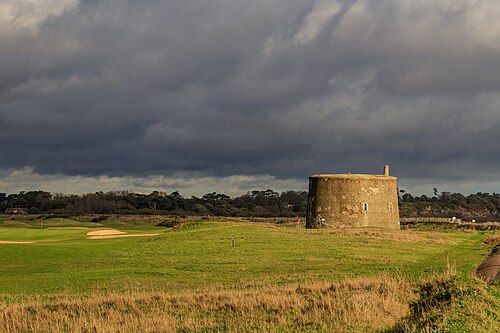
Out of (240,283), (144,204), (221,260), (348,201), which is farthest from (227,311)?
(144,204)

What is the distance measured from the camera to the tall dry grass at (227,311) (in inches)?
595

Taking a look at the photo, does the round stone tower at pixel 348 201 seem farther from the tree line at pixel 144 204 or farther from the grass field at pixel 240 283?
the tree line at pixel 144 204

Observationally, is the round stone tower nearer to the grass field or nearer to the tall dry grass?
the grass field

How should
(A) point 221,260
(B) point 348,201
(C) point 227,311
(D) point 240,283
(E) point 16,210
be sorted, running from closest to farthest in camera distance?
(C) point 227,311
(D) point 240,283
(A) point 221,260
(B) point 348,201
(E) point 16,210

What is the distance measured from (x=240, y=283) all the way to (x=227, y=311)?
5.15 m

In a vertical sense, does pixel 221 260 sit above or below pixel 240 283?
above

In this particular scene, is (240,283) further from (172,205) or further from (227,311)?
(172,205)

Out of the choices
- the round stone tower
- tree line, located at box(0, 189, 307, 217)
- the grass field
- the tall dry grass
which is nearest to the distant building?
tree line, located at box(0, 189, 307, 217)

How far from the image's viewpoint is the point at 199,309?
16984 mm

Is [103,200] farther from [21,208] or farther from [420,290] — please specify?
[420,290]

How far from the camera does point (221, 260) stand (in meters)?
28.8

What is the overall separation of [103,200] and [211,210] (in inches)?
1085

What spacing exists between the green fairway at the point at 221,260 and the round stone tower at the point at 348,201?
9935 millimetres

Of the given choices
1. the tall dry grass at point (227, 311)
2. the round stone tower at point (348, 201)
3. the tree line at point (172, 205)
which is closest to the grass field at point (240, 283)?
the tall dry grass at point (227, 311)
